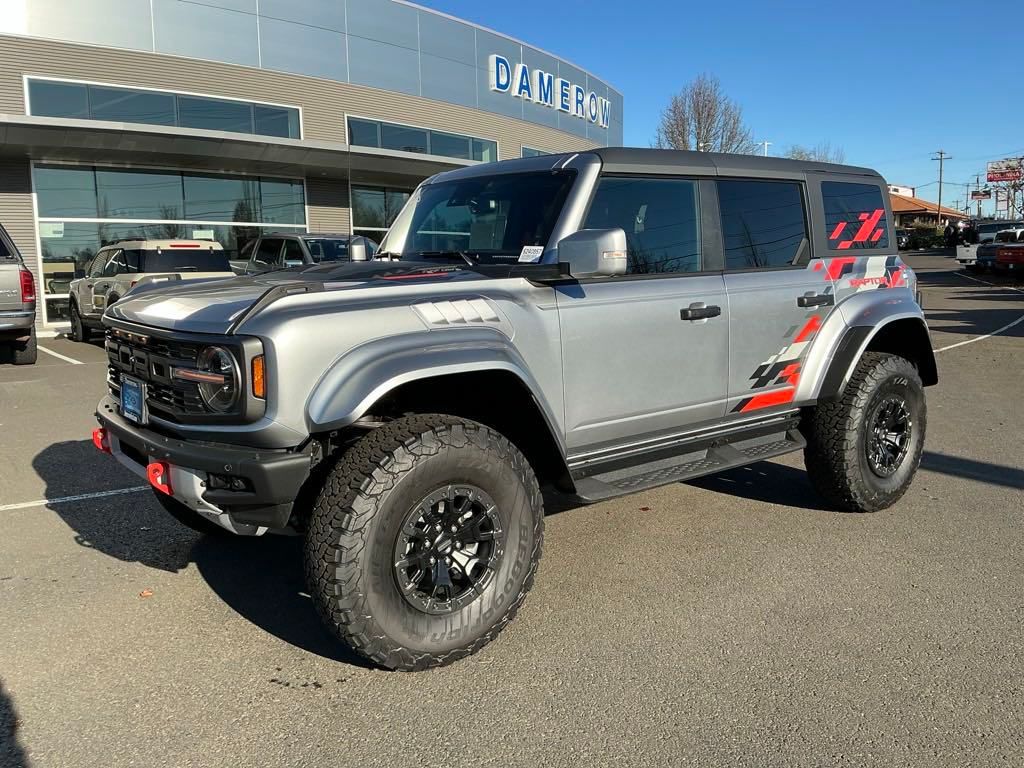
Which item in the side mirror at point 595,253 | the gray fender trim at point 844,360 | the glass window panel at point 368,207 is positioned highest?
the glass window panel at point 368,207

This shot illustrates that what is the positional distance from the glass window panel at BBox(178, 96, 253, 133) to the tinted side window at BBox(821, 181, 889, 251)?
15783 millimetres

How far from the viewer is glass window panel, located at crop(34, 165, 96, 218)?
16.2m

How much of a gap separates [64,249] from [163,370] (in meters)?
15.7

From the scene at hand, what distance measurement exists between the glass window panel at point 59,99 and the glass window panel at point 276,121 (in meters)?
3.63

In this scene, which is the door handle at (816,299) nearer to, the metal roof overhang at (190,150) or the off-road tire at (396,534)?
the off-road tire at (396,534)

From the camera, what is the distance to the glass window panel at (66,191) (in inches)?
638

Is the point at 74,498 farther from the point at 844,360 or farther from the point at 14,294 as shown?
the point at 14,294

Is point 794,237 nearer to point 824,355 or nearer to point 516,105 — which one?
point 824,355

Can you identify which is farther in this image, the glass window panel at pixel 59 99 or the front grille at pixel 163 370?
the glass window panel at pixel 59 99

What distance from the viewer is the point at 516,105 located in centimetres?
2428

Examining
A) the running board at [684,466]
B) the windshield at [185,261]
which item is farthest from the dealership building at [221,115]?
the running board at [684,466]

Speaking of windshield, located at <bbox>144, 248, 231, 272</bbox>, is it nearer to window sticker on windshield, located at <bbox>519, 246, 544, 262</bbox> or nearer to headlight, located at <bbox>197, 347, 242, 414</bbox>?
window sticker on windshield, located at <bbox>519, 246, 544, 262</bbox>

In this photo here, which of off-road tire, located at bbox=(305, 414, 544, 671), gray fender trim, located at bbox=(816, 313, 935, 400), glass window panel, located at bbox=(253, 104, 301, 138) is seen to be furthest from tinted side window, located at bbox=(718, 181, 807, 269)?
glass window panel, located at bbox=(253, 104, 301, 138)

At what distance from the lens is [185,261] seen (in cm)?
1290
